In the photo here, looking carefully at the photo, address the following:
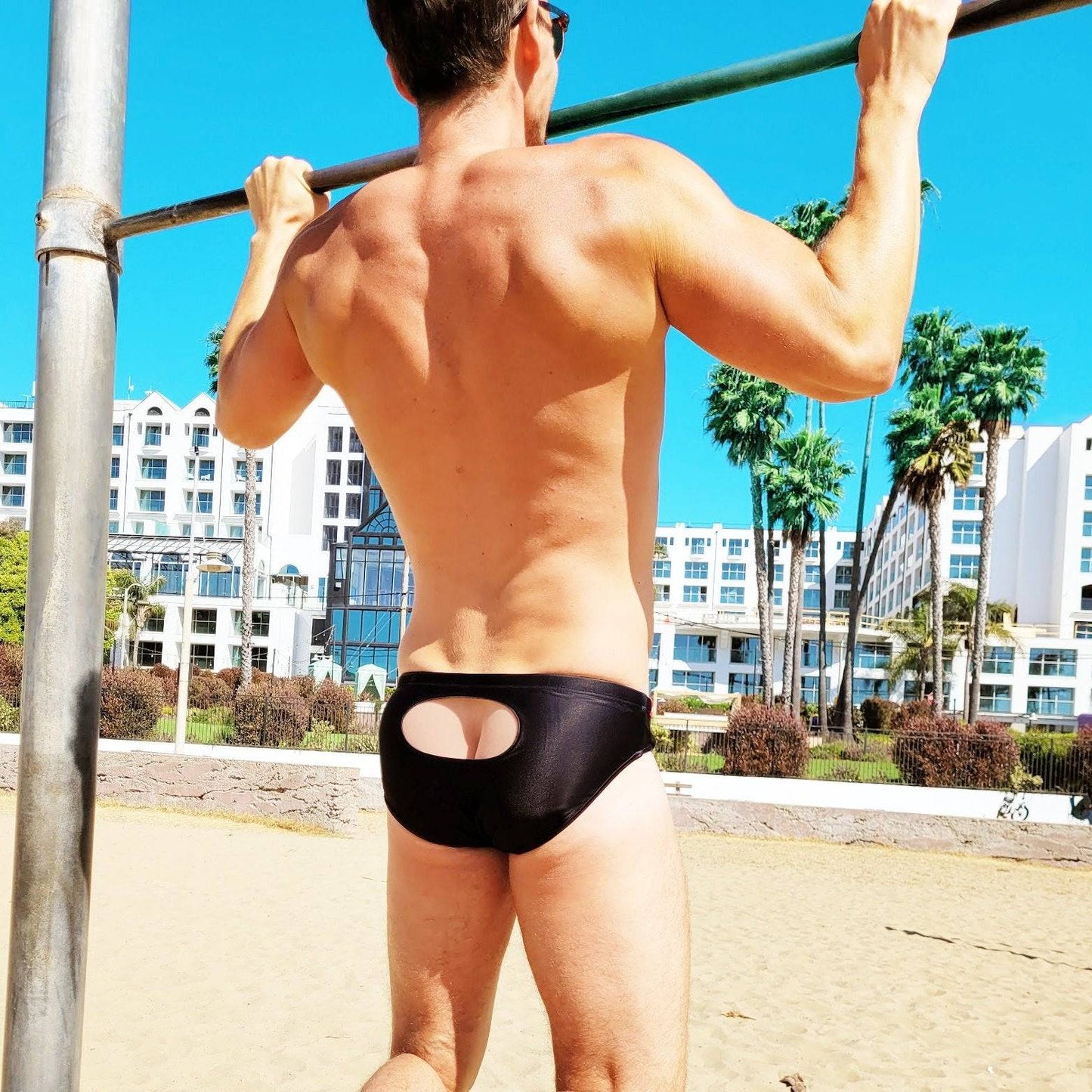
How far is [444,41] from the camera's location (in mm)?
1336

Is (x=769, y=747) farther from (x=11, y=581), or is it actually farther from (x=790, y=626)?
(x=11, y=581)

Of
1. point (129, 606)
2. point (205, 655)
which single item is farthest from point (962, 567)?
point (129, 606)

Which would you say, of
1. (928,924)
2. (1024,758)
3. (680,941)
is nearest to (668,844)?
(680,941)

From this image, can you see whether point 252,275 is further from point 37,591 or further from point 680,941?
point 680,941

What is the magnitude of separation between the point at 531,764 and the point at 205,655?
68.9m

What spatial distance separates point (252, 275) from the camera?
168 cm

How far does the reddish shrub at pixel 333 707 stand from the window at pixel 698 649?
2226 inches

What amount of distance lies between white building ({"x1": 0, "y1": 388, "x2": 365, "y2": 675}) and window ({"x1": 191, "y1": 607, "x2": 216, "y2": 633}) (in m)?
0.07

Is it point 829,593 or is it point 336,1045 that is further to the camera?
point 829,593

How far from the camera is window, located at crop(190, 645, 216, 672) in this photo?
65.3 meters

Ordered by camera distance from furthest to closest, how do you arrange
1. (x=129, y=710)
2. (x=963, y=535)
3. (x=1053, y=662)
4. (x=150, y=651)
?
1. (x=963, y=535)
2. (x=150, y=651)
3. (x=1053, y=662)
4. (x=129, y=710)

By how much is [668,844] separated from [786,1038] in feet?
19.6

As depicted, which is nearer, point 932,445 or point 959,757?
point 959,757

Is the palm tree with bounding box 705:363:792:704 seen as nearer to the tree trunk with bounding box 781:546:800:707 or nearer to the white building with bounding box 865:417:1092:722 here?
the tree trunk with bounding box 781:546:800:707
